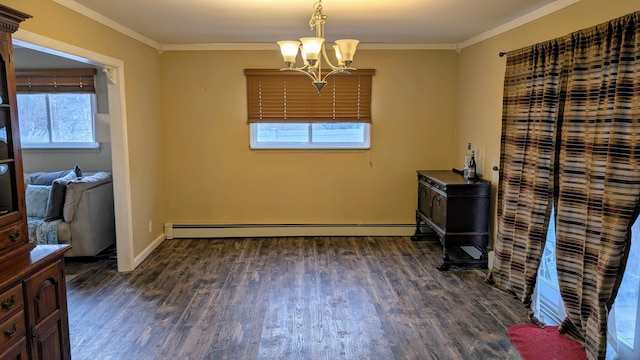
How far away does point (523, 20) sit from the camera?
3547 mm

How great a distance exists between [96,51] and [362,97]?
9.37 feet

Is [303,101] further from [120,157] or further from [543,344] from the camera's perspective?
[543,344]

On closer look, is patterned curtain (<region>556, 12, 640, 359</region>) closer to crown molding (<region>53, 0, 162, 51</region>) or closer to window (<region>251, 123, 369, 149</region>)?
window (<region>251, 123, 369, 149</region>)

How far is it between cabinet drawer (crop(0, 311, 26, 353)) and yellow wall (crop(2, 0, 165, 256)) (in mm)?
1824

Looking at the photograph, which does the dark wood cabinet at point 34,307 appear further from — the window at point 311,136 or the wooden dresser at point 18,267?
the window at point 311,136

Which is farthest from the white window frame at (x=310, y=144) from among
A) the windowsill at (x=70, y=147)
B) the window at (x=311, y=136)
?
the windowsill at (x=70, y=147)

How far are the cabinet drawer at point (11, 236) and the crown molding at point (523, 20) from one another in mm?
3641

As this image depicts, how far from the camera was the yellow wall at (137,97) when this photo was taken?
3.03m

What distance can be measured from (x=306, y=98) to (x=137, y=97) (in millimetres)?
1865

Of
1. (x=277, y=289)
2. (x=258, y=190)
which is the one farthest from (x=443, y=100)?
(x=277, y=289)

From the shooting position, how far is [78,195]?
4359mm

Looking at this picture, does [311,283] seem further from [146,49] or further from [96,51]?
[146,49]

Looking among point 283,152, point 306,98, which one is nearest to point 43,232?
point 283,152

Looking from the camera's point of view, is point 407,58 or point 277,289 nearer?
point 277,289
